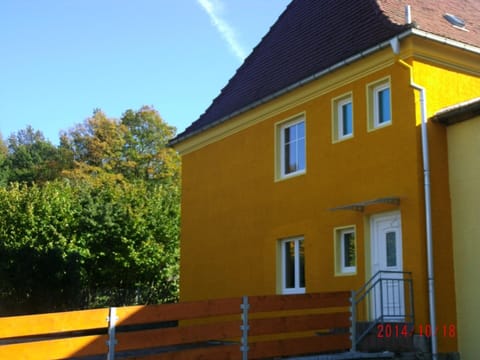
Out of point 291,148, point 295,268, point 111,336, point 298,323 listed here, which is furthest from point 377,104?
point 111,336

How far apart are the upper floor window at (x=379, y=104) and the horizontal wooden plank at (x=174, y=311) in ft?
15.5

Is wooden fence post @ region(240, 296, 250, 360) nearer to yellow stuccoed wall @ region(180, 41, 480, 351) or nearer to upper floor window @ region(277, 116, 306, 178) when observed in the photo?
yellow stuccoed wall @ region(180, 41, 480, 351)

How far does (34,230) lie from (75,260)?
211 centimetres

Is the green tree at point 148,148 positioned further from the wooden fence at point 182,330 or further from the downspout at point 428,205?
the wooden fence at point 182,330

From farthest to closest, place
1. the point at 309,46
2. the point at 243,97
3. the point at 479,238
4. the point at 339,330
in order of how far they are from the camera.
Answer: the point at 243,97
the point at 309,46
the point at 339,330
the point at 479,238

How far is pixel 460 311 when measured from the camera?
37.4ft

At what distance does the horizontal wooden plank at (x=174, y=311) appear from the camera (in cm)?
945

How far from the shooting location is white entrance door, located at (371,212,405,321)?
→ 1153 cm

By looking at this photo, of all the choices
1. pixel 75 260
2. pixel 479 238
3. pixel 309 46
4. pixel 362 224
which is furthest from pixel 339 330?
pixel 75 260

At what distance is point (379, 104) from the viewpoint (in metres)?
12.9

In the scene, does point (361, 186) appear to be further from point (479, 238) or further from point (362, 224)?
point (479, 238)

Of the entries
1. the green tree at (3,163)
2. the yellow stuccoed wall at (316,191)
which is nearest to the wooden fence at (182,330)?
the yellow stuccoed wall at (316,191)

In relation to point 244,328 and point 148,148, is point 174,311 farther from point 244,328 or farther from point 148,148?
point 148,148

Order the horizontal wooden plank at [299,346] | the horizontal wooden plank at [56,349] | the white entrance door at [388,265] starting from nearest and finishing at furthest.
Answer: the horizontal wooden plank at [56,349] → the horizontal wooden plank at [299,346] → the white entrance door at [388,265]
